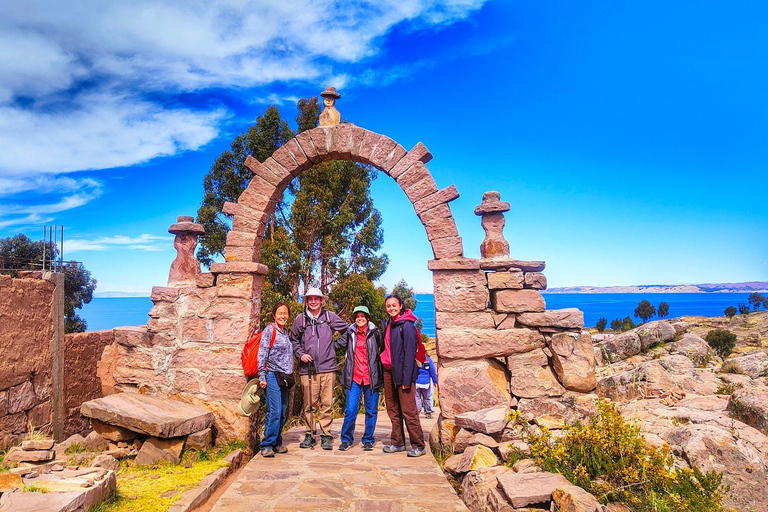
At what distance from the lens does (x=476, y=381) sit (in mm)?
5547

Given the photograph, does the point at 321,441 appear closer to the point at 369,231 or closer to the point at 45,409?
the point at 45,409

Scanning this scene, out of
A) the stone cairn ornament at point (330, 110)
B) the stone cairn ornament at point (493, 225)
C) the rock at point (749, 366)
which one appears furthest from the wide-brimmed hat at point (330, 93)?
the rock at point (749, 366)

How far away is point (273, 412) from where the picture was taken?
5523 mm

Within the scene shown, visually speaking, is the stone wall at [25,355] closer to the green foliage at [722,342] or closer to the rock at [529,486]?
the rock at [529,486]

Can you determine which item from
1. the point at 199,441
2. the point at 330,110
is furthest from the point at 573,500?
the point at 330,110

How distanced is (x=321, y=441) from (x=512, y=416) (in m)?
→ 2.42

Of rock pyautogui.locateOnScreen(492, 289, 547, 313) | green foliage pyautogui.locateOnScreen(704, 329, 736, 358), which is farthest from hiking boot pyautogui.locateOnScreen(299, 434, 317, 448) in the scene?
green foliage pyautogui.locateOnScreen(704, 329, 736, 358)

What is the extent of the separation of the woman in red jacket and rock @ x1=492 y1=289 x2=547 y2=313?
1.09 metres

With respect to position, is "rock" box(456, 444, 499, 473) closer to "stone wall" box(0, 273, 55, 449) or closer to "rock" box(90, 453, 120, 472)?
"rock" box(90, 453, 120, 472)

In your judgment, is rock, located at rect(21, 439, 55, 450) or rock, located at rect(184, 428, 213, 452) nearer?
rock, located at rect(21, 439, 55, 450)

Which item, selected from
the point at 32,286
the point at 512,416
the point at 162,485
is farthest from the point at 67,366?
the point at 512,416

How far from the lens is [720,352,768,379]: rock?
379 inches

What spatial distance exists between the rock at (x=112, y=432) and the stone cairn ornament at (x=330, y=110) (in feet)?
14.2

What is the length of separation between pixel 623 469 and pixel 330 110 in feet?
17.2
